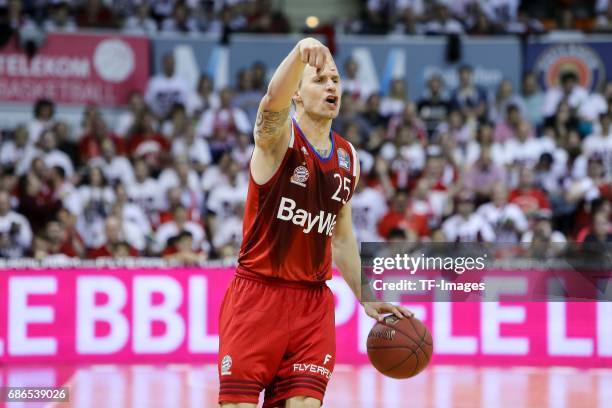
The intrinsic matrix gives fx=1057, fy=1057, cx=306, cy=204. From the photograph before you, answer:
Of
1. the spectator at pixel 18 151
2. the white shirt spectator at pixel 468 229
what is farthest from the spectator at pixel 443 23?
the spectator at pixel 18 151

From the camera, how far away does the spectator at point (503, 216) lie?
40.5ft

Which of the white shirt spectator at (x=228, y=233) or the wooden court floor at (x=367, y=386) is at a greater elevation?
the white shirt spectator at (x=228, y=233)

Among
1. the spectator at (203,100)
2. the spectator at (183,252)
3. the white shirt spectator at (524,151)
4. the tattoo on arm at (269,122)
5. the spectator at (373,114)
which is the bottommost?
the spectator at (183,252)

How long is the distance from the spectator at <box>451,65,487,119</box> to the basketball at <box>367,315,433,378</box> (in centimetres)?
962

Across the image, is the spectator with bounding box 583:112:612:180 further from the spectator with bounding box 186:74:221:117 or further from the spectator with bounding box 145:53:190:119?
the spectator with bounding box 145:53:190:119

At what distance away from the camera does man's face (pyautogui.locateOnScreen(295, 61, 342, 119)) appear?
526cm

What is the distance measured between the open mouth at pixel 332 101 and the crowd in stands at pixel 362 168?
5.94 meters

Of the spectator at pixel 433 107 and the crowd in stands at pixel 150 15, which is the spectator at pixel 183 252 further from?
the crowd in stands at pixel 150 15

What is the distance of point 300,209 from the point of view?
17.2 ft

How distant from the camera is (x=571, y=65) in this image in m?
16.4

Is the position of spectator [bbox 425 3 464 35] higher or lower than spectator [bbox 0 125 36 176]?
higher

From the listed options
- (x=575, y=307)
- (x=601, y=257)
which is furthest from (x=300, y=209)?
(x=575, y=307)

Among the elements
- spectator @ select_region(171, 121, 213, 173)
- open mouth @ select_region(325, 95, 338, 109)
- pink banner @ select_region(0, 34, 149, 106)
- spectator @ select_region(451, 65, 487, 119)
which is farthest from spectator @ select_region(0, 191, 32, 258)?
open mouth @ select_region(325, 95, 338, 109)

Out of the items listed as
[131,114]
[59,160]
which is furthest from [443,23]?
[59,160]
